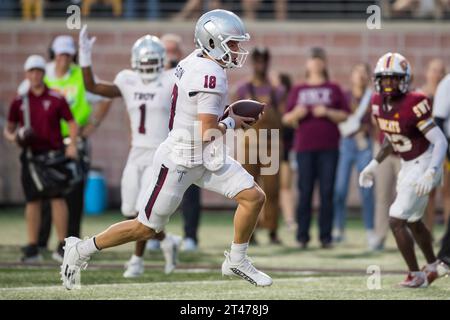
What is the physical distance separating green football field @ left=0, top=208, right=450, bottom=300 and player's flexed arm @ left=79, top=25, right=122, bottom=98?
1.47 metres

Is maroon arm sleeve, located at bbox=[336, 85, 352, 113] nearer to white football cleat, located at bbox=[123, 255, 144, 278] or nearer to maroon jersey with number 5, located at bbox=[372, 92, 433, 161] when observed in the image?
maroon jersey with number 5, located at bbox=[372, 92, 433, 161]

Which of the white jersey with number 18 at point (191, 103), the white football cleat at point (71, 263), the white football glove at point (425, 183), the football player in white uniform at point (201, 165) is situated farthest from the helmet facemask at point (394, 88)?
the white football cleat at point (71, 263)

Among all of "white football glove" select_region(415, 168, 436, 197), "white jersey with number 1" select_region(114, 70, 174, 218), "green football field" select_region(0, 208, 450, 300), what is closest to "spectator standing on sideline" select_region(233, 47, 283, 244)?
"green football field" select_region(0, 208, 450, 300)

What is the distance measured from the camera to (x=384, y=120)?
895 cm

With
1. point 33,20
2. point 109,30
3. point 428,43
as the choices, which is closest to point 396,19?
point 428,43

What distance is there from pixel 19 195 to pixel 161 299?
A: 8.98m

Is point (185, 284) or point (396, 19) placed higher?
point (396, 19)

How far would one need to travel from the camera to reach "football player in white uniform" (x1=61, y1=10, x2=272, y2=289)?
7.66 metres

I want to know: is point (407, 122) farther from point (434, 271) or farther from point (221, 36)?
point (221, 36)

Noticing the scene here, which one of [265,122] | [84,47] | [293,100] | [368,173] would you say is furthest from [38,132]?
[368,173]

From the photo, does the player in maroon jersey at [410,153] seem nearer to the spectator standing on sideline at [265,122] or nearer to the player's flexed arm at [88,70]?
the player's flexed arm at [88,70]

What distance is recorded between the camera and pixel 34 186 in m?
10.6

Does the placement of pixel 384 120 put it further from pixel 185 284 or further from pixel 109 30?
pixel 109 30

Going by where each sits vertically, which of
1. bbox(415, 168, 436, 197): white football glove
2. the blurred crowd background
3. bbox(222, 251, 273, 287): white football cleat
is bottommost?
bbox(222, 251, 273, 287): white football cleat
